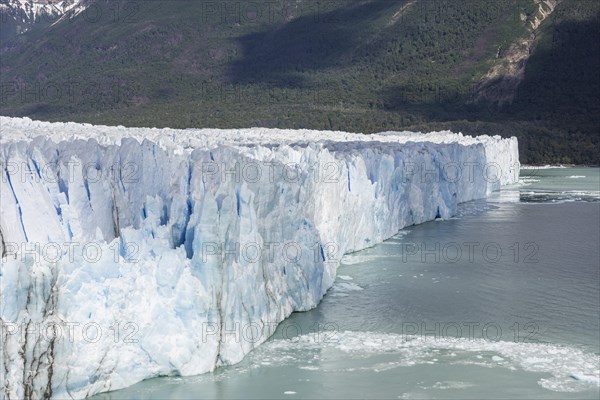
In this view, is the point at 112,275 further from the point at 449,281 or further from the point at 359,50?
the point at 359,50

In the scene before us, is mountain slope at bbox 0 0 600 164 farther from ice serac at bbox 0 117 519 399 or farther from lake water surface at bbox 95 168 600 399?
ice serac at bbox 0 117 519 399

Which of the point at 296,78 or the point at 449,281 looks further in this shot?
the point at 296,78

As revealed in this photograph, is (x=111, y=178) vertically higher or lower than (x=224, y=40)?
lower

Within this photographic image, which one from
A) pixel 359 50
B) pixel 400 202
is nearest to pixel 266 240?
pixel 400 202

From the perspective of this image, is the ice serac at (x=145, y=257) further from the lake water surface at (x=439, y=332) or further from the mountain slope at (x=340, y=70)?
the mountain slope at (x=340, y=70)

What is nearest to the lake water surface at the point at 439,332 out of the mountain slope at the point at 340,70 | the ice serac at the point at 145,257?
the ice serac at the point at 145,257

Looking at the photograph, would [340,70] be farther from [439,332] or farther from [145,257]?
[145,257]

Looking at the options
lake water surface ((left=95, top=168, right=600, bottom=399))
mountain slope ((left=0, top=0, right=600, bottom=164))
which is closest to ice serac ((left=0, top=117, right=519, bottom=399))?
lake water surface ((left=95, top=168, right=600, bottom=399))
